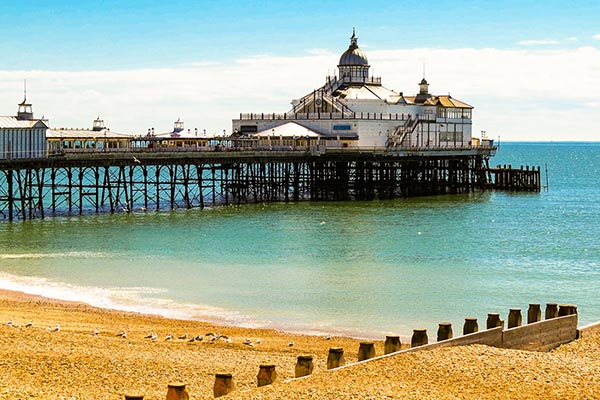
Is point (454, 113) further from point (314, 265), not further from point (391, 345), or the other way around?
point (391, 345)

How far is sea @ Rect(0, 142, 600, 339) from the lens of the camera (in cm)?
3039

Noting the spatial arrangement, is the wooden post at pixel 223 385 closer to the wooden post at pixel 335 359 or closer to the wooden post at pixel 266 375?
the wooden post at pixel 266 375

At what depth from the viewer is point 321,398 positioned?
15.7 meters

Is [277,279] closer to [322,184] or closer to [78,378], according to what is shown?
[78,378]

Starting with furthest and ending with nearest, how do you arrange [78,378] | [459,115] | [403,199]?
[459,115] → [403,199] → [78,378]

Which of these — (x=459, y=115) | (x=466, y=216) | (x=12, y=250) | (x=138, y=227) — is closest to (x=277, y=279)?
(x=12, y=250)

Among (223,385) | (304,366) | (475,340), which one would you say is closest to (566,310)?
(475,340)

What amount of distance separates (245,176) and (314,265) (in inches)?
1501

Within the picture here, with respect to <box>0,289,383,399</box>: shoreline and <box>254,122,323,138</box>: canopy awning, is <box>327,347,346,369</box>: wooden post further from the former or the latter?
<box>254,122,323,138</box>: canopy awning

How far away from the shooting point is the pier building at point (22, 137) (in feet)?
178

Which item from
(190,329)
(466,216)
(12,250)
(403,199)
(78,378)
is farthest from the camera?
(403,199)

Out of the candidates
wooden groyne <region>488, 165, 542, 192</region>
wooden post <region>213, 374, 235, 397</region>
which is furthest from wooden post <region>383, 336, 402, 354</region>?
wooden groyne <region>488, 165, 542, 192</region>

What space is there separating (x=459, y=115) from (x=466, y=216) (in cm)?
2778

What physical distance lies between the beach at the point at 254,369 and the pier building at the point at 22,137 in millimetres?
31279
